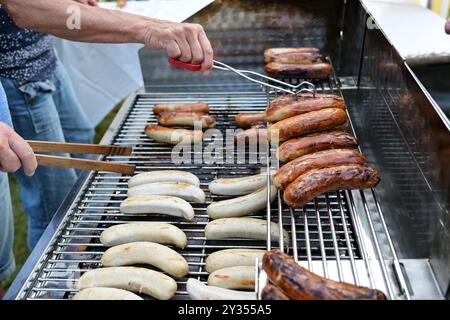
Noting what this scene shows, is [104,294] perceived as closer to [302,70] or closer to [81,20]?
[81,20]

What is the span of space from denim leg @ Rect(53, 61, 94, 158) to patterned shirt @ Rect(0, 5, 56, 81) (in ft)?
1.32

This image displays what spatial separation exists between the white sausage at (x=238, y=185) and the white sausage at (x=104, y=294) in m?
1.03

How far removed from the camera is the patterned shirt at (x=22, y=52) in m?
3.95

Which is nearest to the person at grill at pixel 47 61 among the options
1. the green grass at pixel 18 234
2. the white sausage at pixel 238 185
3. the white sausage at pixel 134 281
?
the green grass at pixel 18 234

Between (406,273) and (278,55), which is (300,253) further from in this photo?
(278,55)

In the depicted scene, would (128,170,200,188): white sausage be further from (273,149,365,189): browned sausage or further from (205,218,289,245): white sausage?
(273,149,365,189): browned sausage

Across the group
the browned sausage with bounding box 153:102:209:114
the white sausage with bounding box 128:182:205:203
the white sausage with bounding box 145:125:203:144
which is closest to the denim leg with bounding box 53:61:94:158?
the browned sausage with bounding box 153:102:209:114

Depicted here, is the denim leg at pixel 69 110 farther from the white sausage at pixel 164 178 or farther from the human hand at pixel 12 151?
the human hand at pixel 12 151

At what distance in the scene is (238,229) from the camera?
2.72 meters

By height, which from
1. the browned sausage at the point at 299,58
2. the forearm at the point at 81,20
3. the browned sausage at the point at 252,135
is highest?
the browned sausage at the point at 299,58

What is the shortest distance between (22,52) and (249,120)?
7.51ft

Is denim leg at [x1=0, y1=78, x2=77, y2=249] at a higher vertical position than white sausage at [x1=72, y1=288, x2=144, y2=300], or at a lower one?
higher

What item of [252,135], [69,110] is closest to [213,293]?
[252,135]

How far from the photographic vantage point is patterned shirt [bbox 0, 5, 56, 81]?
395 centimetres
